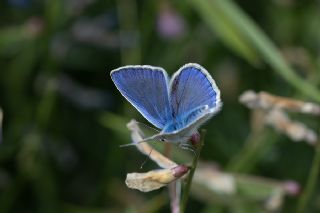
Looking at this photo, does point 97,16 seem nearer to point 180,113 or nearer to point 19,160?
point 19,160

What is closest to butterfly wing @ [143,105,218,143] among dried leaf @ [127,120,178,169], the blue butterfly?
the blue butterfly

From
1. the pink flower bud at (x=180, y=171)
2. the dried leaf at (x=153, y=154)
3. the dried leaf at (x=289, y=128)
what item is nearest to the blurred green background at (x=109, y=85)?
the dried leaf at (x=289, y=128)

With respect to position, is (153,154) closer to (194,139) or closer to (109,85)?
(194,139)

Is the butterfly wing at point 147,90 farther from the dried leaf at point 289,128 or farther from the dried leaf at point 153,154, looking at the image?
the dried leaf at point 289,128

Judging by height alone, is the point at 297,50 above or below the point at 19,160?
above

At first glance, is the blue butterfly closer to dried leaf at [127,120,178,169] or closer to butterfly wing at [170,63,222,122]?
butterfly wing at [170,63,222,122]

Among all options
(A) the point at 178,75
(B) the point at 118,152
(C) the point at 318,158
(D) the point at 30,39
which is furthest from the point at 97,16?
(A) the point at 178,75
